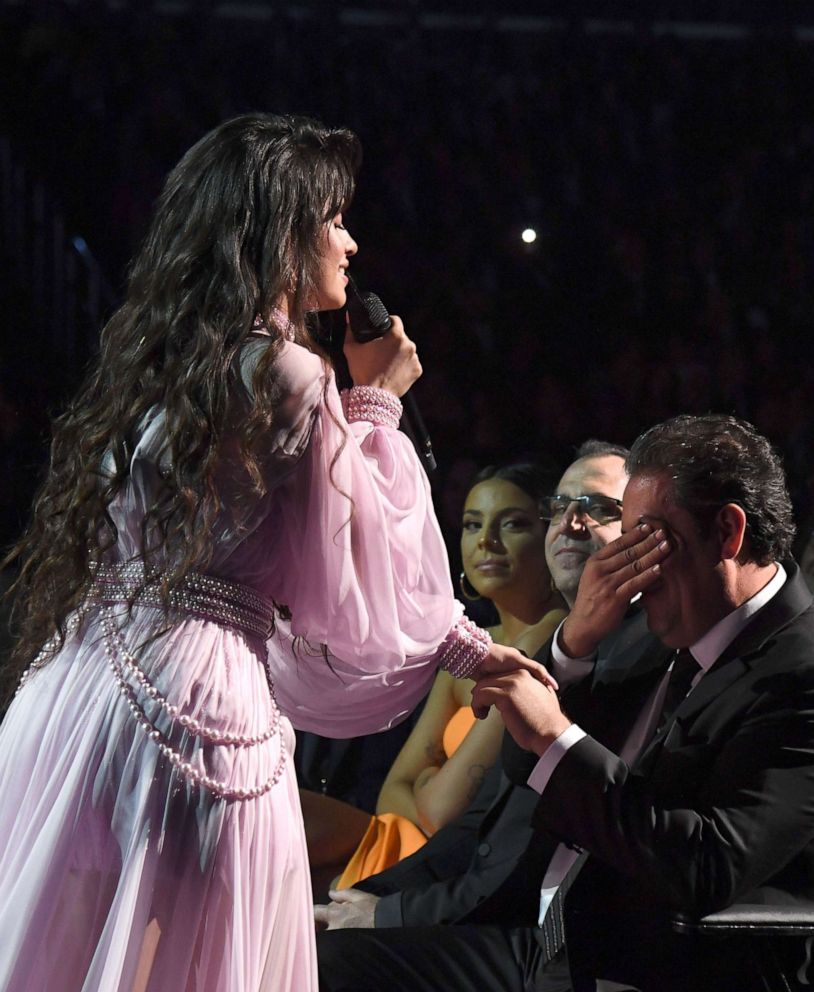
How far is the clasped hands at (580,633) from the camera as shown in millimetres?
1725

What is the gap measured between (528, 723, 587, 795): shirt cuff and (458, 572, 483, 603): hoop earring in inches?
61.6

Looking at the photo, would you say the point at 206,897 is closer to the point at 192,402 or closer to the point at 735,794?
the point at 192,402

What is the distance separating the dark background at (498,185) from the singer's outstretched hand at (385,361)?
2.78 meters

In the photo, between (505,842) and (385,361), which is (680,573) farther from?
(505,842)

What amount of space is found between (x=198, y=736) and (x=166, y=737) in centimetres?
4

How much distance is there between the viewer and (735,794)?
1.62m

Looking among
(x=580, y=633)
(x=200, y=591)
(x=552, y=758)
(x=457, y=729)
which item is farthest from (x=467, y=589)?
(x=200, y=591)

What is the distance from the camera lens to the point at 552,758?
1.68m

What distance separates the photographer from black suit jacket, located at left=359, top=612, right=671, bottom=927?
2102mm

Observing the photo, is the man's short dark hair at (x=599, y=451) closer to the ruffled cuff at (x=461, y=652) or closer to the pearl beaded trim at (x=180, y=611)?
the ruffled cuff at (x=461, y=652)

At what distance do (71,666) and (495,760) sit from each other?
1350 millimetres

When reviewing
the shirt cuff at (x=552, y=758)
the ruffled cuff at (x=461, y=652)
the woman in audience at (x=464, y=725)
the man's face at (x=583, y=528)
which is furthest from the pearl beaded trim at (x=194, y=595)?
the man's face at (x=583, y=528)

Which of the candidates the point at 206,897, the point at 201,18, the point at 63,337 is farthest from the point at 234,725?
the point at 201,18

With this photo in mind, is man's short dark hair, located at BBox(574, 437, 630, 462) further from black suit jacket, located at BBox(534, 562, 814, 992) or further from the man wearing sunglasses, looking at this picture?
black suit jacket, located at BBox(534, 562, 814, 992)
